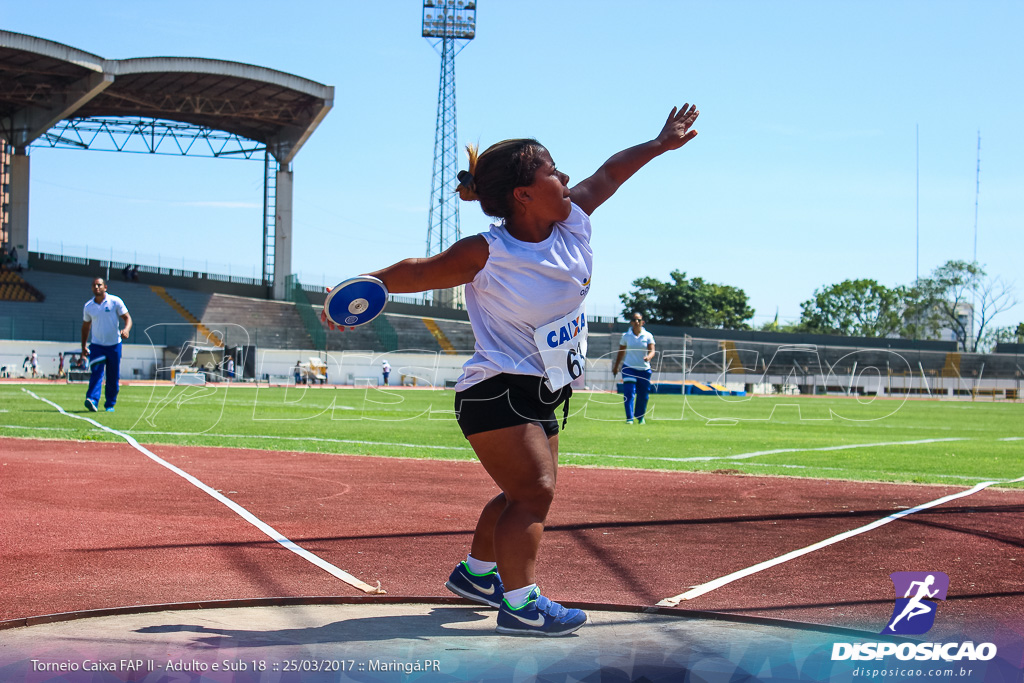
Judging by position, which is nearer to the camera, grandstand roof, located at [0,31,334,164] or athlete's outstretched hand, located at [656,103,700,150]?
athlete's outstretched hand, located at [656,103,700,150]

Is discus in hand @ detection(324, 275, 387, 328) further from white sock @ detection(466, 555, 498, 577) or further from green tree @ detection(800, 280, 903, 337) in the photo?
green tree @ detection(800, 280, 903, 337)

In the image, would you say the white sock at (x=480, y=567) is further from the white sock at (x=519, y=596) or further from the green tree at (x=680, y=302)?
the green tree at (x=680, y=302)

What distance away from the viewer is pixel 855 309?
97.5 metres

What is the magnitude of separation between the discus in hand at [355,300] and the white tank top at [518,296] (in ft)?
1.33

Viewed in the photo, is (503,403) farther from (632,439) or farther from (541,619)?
(632,439)

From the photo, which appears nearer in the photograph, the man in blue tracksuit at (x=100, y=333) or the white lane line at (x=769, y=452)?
the white lane line at (x=769, y=452)

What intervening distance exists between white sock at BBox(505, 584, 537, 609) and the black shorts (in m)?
0.59

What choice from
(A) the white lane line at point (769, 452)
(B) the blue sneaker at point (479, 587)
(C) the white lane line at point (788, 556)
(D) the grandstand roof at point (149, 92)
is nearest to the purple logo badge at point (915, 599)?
(C) the white lane line at point (788, 556)

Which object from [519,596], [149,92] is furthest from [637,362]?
[149,92]

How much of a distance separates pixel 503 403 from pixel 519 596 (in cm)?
71

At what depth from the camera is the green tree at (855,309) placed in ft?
313

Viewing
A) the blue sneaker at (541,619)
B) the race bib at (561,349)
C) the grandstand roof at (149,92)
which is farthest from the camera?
the grandstand roof at (149,92)

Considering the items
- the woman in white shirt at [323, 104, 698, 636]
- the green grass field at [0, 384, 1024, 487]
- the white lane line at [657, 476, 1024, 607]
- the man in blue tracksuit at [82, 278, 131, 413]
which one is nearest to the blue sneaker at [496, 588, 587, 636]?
the woman in white shirt at [323, 104, 698, 636]

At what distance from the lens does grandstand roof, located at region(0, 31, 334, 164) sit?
4209 cm
